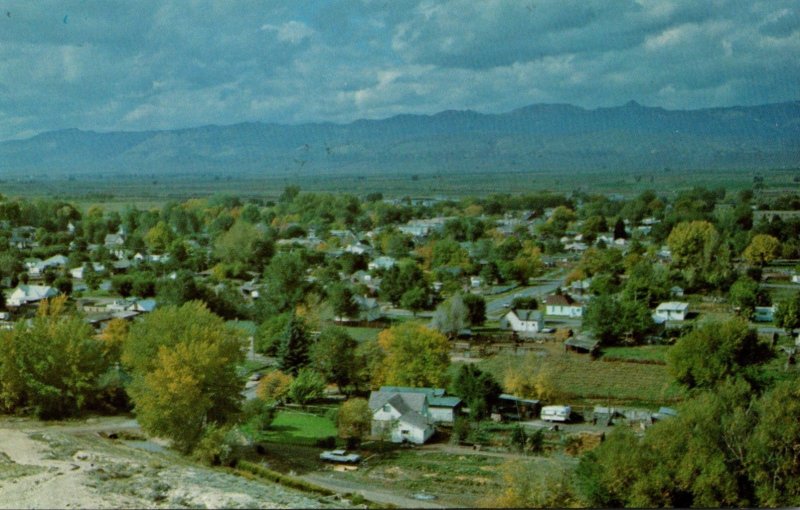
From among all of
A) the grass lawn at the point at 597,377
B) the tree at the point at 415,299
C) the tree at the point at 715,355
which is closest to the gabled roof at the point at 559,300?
the tree at the point at 415,299

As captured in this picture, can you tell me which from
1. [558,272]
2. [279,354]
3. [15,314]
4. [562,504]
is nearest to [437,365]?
[279,354]

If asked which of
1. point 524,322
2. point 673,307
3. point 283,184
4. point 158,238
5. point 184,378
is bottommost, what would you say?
point 524,322

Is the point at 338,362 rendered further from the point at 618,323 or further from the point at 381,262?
the point at 381,262

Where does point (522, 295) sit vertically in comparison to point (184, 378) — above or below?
below

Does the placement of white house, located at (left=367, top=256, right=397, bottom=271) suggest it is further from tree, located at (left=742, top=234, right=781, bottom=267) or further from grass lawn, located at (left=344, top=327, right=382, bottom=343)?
tree, located at (left=742, top=234, right=781, bottom=267)

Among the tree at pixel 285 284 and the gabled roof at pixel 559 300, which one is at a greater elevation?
the tree at pixel 285 284

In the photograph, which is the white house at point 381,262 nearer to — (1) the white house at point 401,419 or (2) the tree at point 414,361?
(2) the tree at point 414,361

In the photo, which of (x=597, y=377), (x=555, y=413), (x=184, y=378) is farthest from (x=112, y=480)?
(x=597, y=377)
